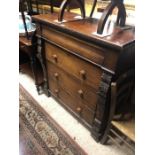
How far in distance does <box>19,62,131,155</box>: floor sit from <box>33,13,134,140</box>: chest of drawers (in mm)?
79

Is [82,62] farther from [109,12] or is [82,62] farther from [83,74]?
[109,12]

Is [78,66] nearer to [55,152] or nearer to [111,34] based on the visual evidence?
[111,34]

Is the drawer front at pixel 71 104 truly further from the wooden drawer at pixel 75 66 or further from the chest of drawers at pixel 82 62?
the wooden drawer at pixel 75 66

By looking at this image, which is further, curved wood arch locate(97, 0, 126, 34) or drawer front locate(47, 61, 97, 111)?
drawer front locate(47, 61, 97, 111)

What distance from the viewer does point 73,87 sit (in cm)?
139

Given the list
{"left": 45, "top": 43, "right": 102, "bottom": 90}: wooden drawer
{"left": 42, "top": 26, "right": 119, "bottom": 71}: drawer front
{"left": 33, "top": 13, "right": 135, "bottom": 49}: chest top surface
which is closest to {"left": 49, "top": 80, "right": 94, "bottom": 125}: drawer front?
{"left": 45, "top": 43, "right": 102, "bottom": 90}: wooden drawer

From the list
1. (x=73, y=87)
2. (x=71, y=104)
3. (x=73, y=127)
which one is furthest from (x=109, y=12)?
(x=73, y=127)

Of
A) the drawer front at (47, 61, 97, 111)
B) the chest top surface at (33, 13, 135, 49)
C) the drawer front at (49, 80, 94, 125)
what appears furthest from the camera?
the drawer front at (49, 80, 94, 125)

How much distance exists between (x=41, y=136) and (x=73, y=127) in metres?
0.29

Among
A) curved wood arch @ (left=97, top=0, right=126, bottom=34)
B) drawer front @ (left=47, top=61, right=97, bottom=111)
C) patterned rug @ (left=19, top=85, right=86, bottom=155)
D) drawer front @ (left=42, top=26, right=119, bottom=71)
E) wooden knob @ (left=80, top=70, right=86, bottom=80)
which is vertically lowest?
patterned rug @ (left=19, top=85, right=86, bottom=155)

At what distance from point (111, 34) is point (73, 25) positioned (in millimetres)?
312

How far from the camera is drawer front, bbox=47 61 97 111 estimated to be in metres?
1.25

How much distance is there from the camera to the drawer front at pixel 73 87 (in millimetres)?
1248

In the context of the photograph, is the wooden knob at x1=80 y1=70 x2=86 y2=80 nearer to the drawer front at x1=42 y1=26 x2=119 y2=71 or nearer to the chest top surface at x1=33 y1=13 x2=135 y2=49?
the drawer front at x1=42 y1=26 x2=119 y2=71
